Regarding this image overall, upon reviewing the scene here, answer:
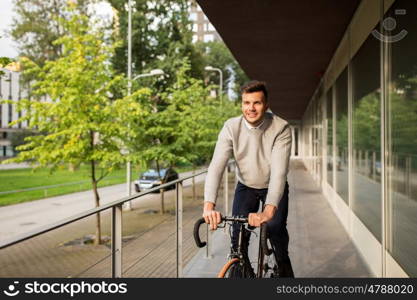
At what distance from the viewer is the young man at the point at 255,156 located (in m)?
2.98

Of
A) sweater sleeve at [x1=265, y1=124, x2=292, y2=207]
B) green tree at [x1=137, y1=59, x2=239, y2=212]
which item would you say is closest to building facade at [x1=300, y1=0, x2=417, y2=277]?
sweater sleeve at [x1=265, y1=124, x2=292, y2=207]

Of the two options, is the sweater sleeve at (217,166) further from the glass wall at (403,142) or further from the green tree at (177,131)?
the green tree at (177,131)

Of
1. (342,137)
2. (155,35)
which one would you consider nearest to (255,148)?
(342,137)

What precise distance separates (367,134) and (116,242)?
14.7 ft

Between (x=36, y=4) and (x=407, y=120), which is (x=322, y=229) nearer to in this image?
(x=407, y=120)

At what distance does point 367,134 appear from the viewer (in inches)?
249

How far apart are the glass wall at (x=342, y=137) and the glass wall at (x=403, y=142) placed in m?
4.06

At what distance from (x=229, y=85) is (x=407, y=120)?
5212cm

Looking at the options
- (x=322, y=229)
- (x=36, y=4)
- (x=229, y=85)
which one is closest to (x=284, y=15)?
(x=322, y=229)

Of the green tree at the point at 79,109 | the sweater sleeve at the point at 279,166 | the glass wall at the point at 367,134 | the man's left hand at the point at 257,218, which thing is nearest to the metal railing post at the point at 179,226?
the sweater sleeve at the point at 279,166

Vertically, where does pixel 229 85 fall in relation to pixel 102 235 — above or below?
above

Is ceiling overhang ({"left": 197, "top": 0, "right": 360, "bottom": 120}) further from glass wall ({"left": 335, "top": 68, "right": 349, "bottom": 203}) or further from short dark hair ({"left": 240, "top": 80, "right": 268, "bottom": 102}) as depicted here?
short dark hair ({"left": 240, "top": 80, "right": 268, "bottom": 102})

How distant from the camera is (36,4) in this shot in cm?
3309

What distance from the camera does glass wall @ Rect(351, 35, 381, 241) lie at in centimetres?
563
